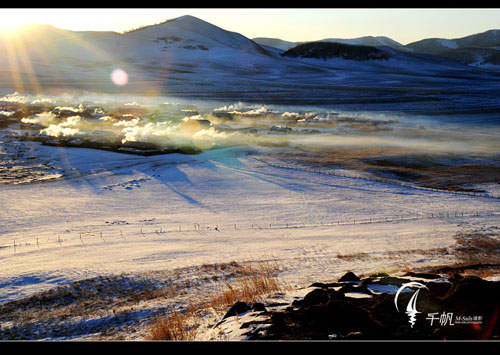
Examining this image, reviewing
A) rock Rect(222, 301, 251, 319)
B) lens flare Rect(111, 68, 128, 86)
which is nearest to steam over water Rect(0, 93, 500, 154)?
rock Rect(222, 301, 251, 319)

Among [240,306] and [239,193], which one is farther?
[239,193]

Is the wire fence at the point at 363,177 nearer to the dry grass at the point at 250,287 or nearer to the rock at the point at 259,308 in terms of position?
the dry grass at the point at 250,287

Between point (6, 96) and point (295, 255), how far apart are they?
352ft

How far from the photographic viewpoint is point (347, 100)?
11069cm

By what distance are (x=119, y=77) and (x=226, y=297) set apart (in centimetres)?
15388

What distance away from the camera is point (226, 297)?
15.2 metres

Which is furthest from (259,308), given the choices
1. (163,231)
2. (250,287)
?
(163,231)

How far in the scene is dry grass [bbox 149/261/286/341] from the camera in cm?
1091

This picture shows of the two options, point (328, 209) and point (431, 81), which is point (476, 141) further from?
point (431, 81)

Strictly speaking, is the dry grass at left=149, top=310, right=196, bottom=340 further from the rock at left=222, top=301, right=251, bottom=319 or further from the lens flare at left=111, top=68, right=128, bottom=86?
the lens flare at left=111, top=68, right=128, bottom=86

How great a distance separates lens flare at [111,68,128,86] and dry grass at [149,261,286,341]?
135040mm

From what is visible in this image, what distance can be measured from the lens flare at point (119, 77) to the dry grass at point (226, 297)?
5317 inches
